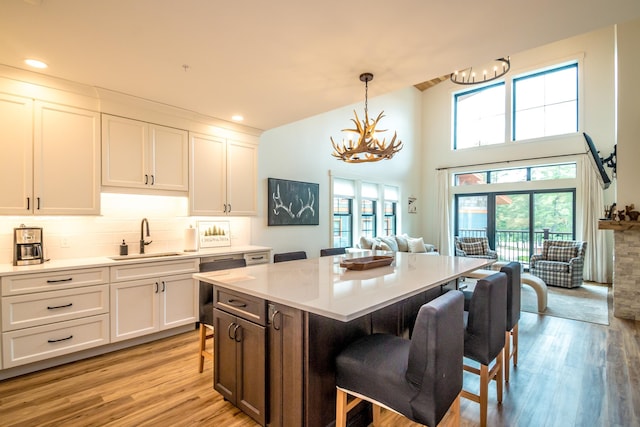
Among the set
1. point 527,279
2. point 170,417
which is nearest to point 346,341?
point 170,417

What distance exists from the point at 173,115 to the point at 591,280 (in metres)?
8.26

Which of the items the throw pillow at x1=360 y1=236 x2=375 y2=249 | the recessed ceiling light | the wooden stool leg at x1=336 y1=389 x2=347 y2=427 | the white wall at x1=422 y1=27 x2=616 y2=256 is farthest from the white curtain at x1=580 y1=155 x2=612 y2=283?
the recessed ceiling light

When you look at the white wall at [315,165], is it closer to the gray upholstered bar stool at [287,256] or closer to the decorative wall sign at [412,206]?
the decorative wall sign at [412,206]

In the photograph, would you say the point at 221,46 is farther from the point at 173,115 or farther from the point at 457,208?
the point at 457,208

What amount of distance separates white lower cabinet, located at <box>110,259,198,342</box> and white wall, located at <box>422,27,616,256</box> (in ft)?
23.6

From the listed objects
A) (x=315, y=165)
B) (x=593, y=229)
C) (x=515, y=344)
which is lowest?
(x=515, y=344)

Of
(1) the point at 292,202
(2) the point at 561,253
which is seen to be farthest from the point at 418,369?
(2) the point at 561,253

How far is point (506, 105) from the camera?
7766 millimetres

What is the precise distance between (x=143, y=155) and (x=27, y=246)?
4.32ft

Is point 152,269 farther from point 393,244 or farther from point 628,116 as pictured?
point 628,116

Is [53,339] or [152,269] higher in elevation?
[152,269]

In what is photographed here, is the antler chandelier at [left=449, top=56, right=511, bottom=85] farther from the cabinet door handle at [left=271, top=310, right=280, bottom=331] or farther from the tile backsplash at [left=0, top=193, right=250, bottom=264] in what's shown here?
the cabinet door handle at [left=271, top=310, right=280, bottom=331]

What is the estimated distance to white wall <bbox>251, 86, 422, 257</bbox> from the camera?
4953 mm

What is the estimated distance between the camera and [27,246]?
2783mm
